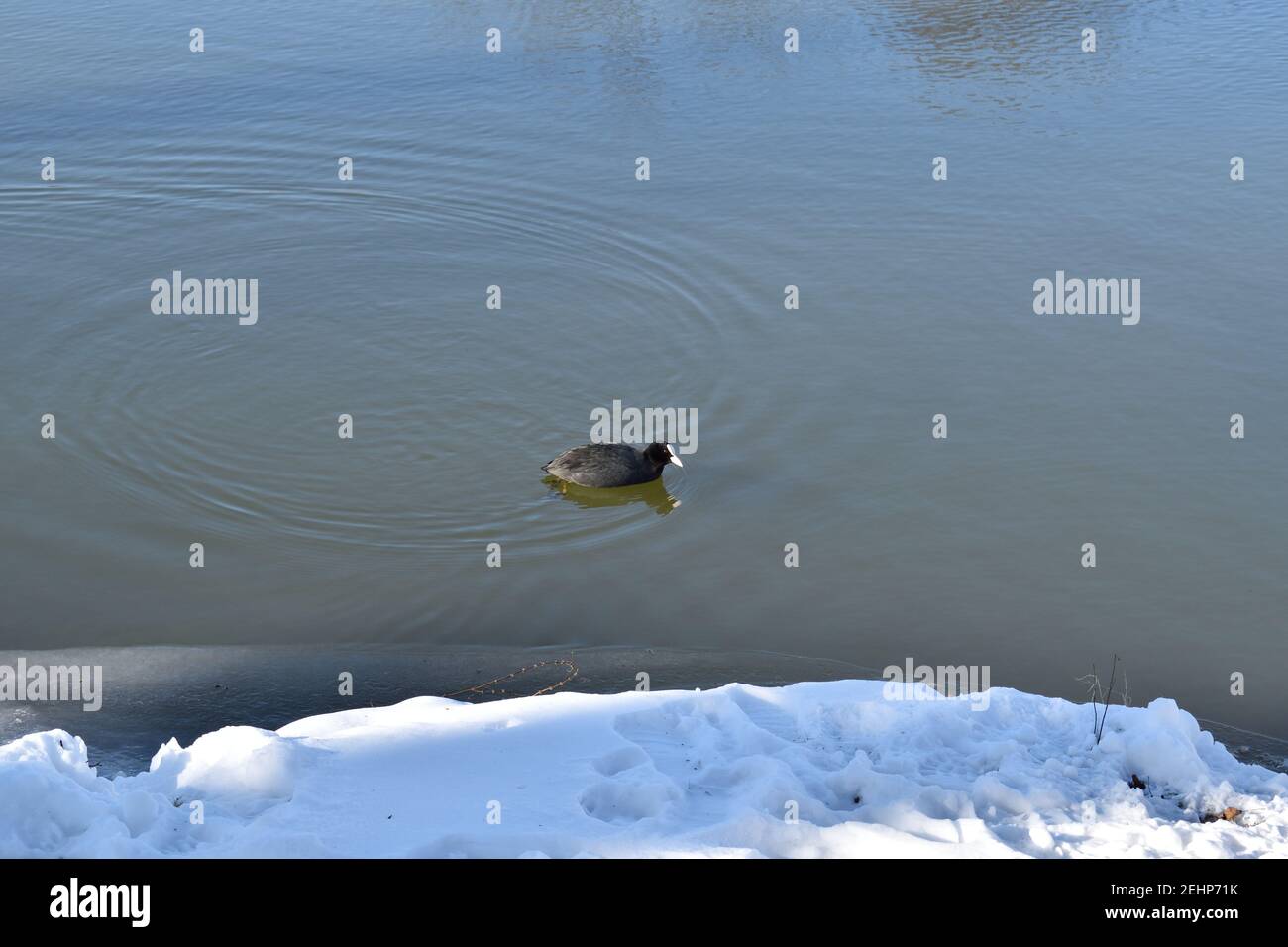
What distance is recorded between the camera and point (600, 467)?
35.0 ft

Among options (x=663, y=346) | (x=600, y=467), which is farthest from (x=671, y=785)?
(x=663, y=346)

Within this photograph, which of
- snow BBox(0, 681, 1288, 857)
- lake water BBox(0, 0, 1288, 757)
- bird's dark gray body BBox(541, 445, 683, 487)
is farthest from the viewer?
bird's dark gray body BBox(541, 445, 683, 487)

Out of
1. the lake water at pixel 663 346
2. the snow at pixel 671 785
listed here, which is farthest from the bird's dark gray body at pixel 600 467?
the snow at pixel 671 785

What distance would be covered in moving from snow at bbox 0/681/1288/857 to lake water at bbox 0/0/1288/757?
1545 millimetres

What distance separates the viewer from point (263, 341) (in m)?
12.9

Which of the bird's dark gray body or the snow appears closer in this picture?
the snow

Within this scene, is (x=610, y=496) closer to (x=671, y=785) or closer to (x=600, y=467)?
(x=600, y=467)

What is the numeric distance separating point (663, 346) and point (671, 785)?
6835 mm

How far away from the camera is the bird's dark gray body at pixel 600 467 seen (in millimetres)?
10680

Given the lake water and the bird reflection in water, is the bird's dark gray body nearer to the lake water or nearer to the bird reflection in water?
the bird reflection in water

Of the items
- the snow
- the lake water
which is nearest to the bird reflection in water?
the lake water

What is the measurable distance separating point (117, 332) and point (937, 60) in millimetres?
13011

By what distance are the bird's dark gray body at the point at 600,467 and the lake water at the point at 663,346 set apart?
18 centimetres

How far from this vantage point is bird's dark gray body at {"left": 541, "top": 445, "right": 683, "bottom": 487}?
1068 cm
